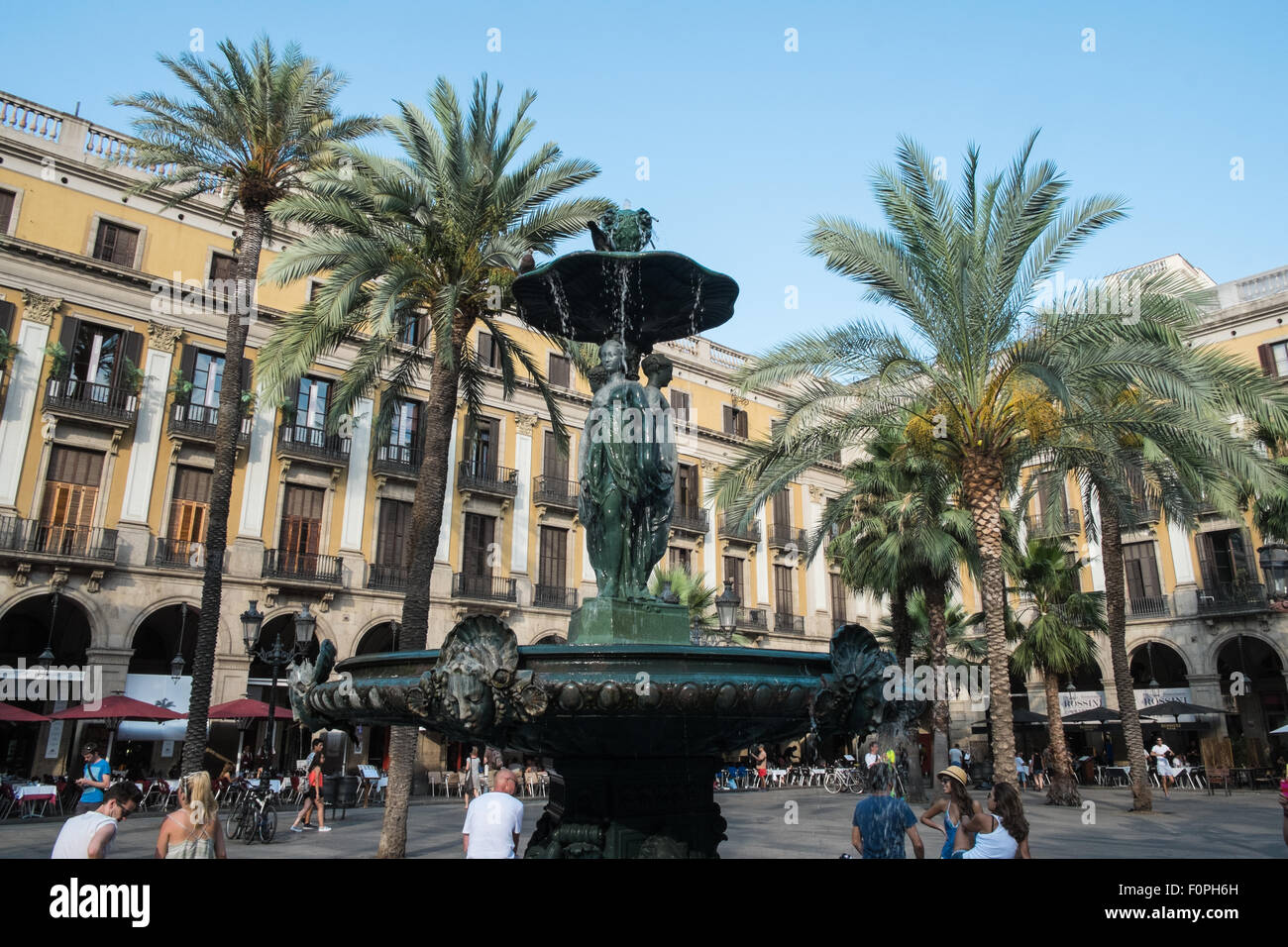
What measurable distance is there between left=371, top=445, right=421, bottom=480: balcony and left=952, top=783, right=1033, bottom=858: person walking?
24.4 metres

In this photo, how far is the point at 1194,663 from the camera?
106ft

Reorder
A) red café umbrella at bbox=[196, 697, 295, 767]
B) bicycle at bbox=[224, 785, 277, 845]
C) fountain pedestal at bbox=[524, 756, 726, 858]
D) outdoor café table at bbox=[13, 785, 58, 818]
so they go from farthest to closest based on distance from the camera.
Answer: red café umbrella at bbox=[196, 697, 295, 767], outdoor café table at bbox=[13, 785, 58, 818], bicycle at bbox=[224, 785, 277, 845], fountain pedestal at bbox=[524, 756, 726, 858]

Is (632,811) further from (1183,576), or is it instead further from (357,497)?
(1183,576)

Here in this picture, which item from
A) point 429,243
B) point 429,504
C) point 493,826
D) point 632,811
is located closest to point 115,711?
point 429,504

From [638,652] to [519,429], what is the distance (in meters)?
29.0

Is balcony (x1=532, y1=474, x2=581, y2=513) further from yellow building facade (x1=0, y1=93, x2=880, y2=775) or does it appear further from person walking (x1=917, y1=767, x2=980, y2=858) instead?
person walking (x1=917, y1=767, x2=980, y2=858)

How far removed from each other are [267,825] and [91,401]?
15.0 meters

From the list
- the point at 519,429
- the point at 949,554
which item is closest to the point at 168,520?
the point at 519,429

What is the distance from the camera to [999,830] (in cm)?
525

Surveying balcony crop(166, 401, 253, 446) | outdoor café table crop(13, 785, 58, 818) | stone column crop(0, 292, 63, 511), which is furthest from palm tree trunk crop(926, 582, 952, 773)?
stone column crop(0, 292, 63, 511)

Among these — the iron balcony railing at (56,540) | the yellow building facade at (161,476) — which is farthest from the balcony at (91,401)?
the iron balcony railing at (56,540)

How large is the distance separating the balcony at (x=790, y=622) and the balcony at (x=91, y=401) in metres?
25.3

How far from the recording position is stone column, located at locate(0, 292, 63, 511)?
21734 millimetres
